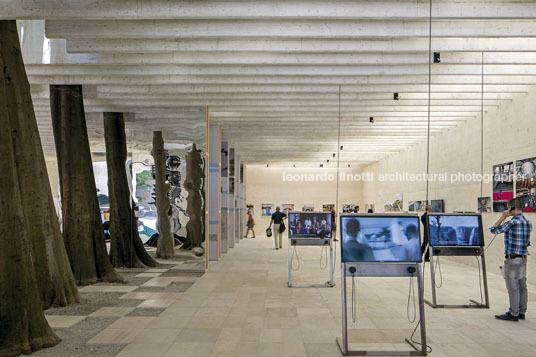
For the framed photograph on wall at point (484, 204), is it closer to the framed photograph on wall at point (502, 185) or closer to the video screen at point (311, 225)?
the framed photograph on wall at point (502, 185)

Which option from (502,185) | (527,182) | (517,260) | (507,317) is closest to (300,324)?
(507,317)

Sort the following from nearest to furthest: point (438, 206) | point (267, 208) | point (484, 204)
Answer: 1. point (484, 204)
2. point (438, 206)
3. point (267, 208)

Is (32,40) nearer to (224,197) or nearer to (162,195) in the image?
(162,195)

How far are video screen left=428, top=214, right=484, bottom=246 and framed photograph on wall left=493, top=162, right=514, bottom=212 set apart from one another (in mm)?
3663

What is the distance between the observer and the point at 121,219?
11727 mm

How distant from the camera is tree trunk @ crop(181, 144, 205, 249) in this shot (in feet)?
37.5

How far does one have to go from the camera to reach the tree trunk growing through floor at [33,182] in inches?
260

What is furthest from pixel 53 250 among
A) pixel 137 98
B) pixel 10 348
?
pixel 137 98

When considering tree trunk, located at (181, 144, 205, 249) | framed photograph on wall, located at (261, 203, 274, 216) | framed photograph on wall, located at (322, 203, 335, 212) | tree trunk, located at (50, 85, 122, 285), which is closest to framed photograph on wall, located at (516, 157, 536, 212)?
tree trunk, located at (181, 144, 205, 249)

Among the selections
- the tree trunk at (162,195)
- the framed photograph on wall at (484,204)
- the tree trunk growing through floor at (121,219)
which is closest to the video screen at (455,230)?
the framed photograph on wall at (484,204)

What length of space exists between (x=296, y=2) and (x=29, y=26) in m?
5.57

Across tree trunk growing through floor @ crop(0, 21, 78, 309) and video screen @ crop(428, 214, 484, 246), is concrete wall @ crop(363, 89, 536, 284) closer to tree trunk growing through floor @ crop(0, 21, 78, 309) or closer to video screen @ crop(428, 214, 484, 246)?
video screen @ crop(428, 214, 484, 246)

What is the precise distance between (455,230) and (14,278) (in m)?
6.77

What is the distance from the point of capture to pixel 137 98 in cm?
1171
